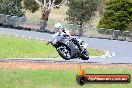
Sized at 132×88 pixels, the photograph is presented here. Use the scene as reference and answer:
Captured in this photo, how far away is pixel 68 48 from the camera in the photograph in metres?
13.3

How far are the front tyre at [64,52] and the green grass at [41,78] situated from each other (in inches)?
588

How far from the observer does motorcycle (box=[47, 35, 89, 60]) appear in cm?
1308

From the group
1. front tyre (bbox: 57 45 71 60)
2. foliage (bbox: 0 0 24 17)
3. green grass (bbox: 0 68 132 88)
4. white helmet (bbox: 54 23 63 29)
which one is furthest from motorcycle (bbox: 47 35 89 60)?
foliage (bbox: 0 0 24 17)

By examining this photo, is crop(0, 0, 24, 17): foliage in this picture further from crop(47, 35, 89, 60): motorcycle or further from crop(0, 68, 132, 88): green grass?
crop(47, 35, 89, 60): motorcycle

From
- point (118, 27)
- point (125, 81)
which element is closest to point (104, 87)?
point (125, 81)

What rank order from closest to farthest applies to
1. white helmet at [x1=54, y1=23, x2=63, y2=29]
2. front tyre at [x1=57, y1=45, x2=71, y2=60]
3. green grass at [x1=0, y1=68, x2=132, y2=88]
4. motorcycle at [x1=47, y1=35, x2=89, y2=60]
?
1. white helmet at [x1=54, y1=23, x2=63, y2=29]
2. motorcycle at [x1=47, y1=35, x2=89, y2=60]
3. front tyre at [x1=57, y1=45, x2=71, y2=60]
4. green grass at [x1=0, y1=68, x2=132, y2=88]

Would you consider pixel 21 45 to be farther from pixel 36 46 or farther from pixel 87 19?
pixel 87 19

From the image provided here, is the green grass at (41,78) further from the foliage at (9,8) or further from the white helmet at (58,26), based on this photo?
the foliage at (9,8)

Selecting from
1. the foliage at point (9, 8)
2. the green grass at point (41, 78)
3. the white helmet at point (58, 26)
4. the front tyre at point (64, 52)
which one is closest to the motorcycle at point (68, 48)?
the front tyre at point (64, 52)

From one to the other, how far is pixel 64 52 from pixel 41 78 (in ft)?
61.2

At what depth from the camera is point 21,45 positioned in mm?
21531

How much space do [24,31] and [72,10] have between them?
54.8m

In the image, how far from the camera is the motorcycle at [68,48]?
13079mm

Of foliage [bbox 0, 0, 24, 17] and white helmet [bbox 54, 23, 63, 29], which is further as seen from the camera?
foliage [bbox 0, 0, 24, 17]
